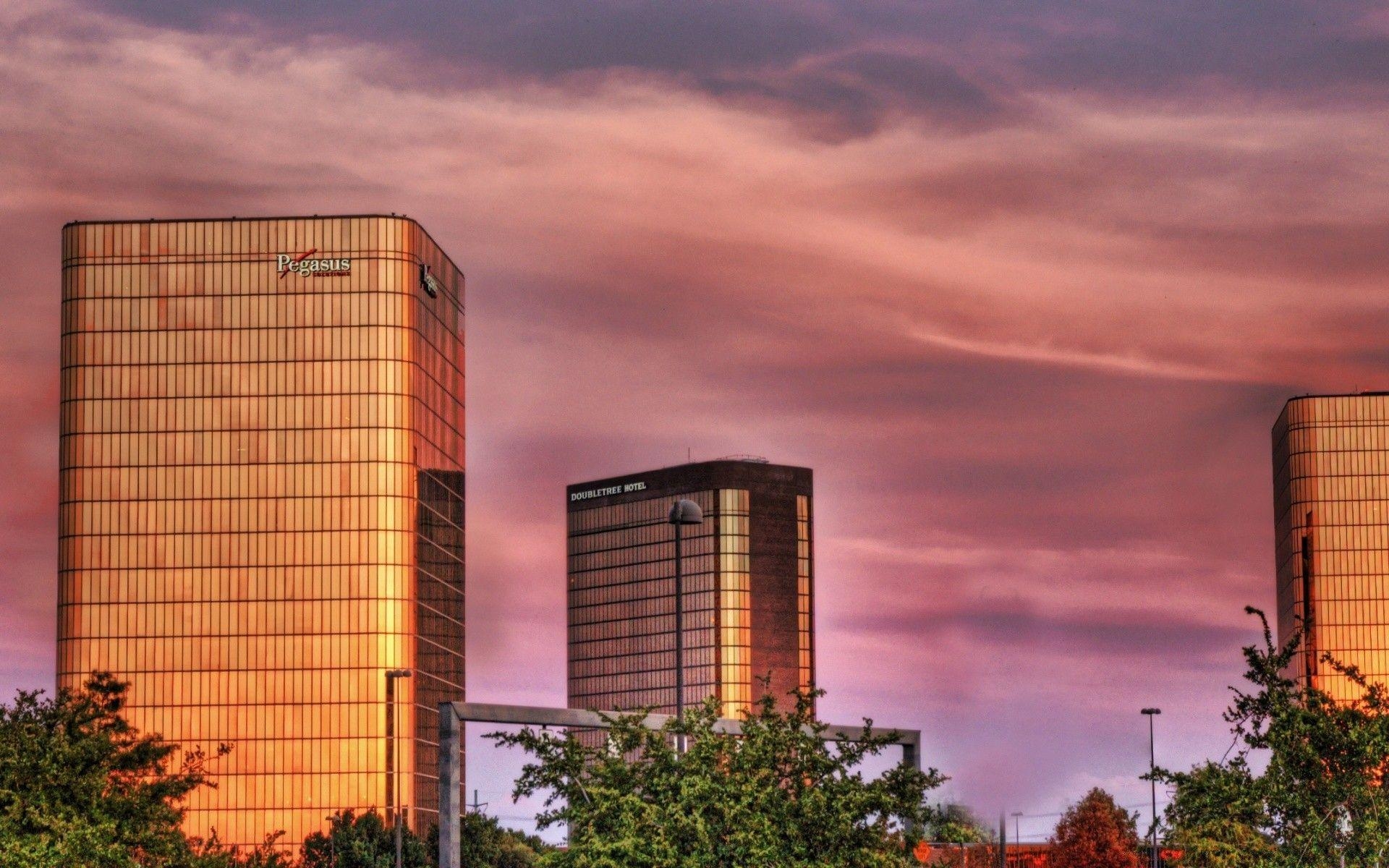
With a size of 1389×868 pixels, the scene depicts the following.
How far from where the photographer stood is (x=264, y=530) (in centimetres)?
19238

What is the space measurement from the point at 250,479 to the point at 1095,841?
78.3 metres

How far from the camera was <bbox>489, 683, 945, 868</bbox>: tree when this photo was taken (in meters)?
43.2

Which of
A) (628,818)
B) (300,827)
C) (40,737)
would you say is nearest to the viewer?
(628,818)

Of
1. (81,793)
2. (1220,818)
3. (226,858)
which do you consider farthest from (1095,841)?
(1220,818)

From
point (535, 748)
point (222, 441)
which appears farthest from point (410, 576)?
point (535, 748)

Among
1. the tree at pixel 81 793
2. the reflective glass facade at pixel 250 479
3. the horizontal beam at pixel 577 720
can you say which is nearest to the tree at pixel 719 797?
the horizontal beam at pixel 577 720

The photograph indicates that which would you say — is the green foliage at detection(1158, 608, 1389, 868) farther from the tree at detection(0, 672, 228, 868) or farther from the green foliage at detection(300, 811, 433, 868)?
the green foliage at detection(300, 811, 433, 868)

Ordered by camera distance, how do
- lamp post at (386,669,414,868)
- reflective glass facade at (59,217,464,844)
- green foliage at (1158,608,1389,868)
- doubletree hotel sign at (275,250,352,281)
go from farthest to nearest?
doubletree hotel sign at (275,250,352,281) < reflective glass facade at (59,217,464,844) < lamp post at (386,669,414,868) < green foliage at (1158,608,1389,868)

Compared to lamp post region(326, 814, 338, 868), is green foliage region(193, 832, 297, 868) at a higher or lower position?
higher

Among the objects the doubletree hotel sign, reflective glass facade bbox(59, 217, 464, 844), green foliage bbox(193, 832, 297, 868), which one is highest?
the doubletree hotel sign

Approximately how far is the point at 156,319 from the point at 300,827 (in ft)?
154

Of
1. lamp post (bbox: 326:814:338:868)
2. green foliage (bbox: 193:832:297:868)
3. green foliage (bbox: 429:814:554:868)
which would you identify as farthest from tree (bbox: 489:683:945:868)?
lamp post (bbox: 326:814:338:868)

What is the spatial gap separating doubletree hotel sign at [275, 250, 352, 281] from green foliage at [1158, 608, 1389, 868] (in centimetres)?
15619

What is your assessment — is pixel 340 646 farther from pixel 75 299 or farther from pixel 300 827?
pixel 75 299
